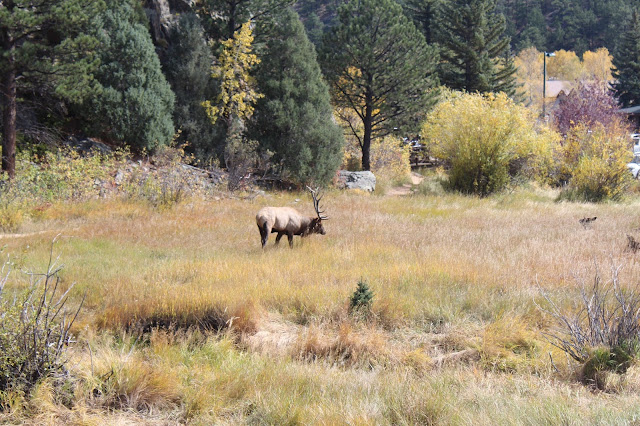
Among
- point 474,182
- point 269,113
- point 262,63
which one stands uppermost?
point 262,63

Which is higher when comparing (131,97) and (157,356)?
(131,97)

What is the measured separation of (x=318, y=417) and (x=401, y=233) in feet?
28.7

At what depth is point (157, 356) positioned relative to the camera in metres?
5.84

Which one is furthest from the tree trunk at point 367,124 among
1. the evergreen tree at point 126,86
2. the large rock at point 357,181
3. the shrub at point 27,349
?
the shrub at point 27,349

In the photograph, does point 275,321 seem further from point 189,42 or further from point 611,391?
point 189,42

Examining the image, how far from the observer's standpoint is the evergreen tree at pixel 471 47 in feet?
121

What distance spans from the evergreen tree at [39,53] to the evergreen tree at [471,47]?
2652 centimetres

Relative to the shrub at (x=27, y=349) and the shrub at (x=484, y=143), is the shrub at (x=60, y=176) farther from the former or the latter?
the shrub at (x=484, y=143)

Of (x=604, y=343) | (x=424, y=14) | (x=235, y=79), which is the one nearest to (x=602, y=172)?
(x=235, y=79)

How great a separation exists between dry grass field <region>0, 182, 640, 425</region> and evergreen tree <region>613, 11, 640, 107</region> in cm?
5066

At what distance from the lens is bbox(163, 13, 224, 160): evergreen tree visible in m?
22.9

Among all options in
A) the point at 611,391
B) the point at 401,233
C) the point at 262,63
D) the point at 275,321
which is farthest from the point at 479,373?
the point at 262,63

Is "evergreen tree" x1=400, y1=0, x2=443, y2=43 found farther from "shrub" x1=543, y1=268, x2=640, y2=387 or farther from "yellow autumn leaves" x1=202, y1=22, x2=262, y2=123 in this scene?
"shrub" x1=543, y1=268, x2=640, y2=387

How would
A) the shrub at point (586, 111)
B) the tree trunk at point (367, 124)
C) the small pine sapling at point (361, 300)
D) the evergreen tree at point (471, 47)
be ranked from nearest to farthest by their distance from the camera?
the small pine sapling at point (361, 300)
the tree trunk at point (367, 124)
the shrub at point (586, 111)
the evergreen tree at point (471, 47)
